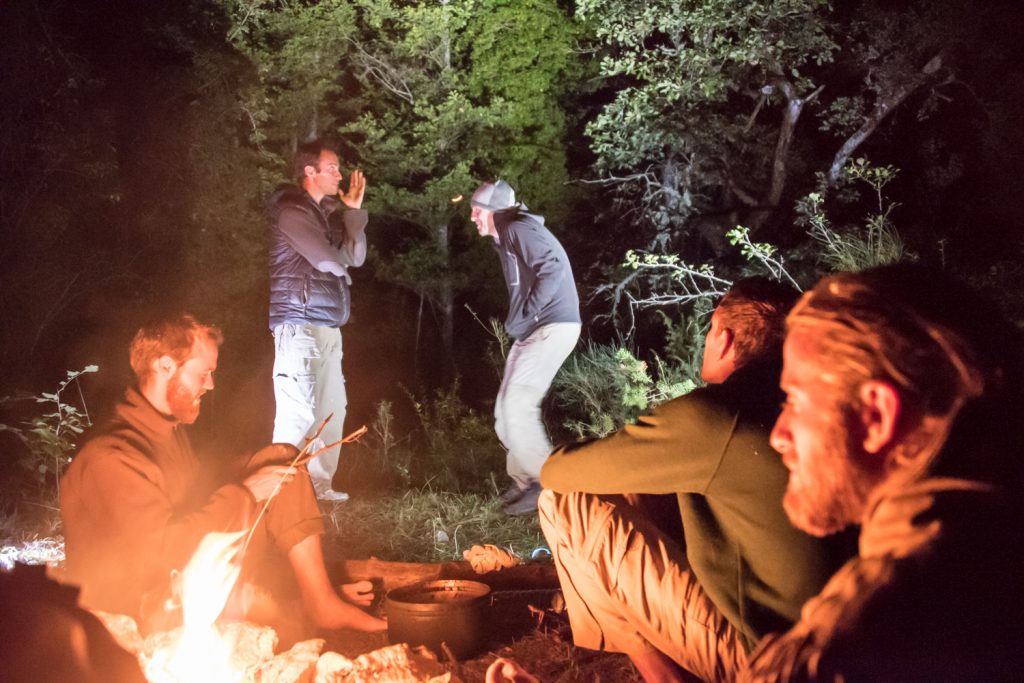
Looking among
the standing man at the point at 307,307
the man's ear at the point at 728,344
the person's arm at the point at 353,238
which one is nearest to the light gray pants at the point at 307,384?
the standing man at the point at 307,307

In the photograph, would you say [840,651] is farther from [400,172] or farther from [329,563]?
[400,172]

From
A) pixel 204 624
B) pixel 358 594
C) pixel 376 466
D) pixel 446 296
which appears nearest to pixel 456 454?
pixel 376 466

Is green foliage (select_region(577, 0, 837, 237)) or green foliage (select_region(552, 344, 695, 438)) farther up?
green foliage (select_region(577, 0, 837, 237))

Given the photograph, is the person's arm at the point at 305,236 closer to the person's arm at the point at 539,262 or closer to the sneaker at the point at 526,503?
the person's arm at the point at 539,262

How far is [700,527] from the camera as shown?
2285 millimetres

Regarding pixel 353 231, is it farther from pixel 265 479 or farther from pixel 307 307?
pixel 265 479

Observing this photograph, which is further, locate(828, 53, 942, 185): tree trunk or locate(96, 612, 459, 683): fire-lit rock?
locate(828, 53, 942, 185): tree trunk

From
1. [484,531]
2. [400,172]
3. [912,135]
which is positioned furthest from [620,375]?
[912,135]

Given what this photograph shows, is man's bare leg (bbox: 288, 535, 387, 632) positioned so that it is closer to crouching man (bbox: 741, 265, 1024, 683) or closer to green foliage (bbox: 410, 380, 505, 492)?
crouching man (bbox: 741, 265, 1024, 683)

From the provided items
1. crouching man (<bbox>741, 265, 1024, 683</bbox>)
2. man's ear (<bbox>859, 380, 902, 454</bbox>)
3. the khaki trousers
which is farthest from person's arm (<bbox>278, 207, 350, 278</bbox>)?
man's ear (<bbox>859, 380, 902, 454</bbox>)

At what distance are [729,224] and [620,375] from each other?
14.6ft

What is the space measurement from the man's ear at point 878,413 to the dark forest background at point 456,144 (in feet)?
22.3

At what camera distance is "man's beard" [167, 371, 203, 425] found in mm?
3119

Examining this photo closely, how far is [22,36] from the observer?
7824 millimetres
